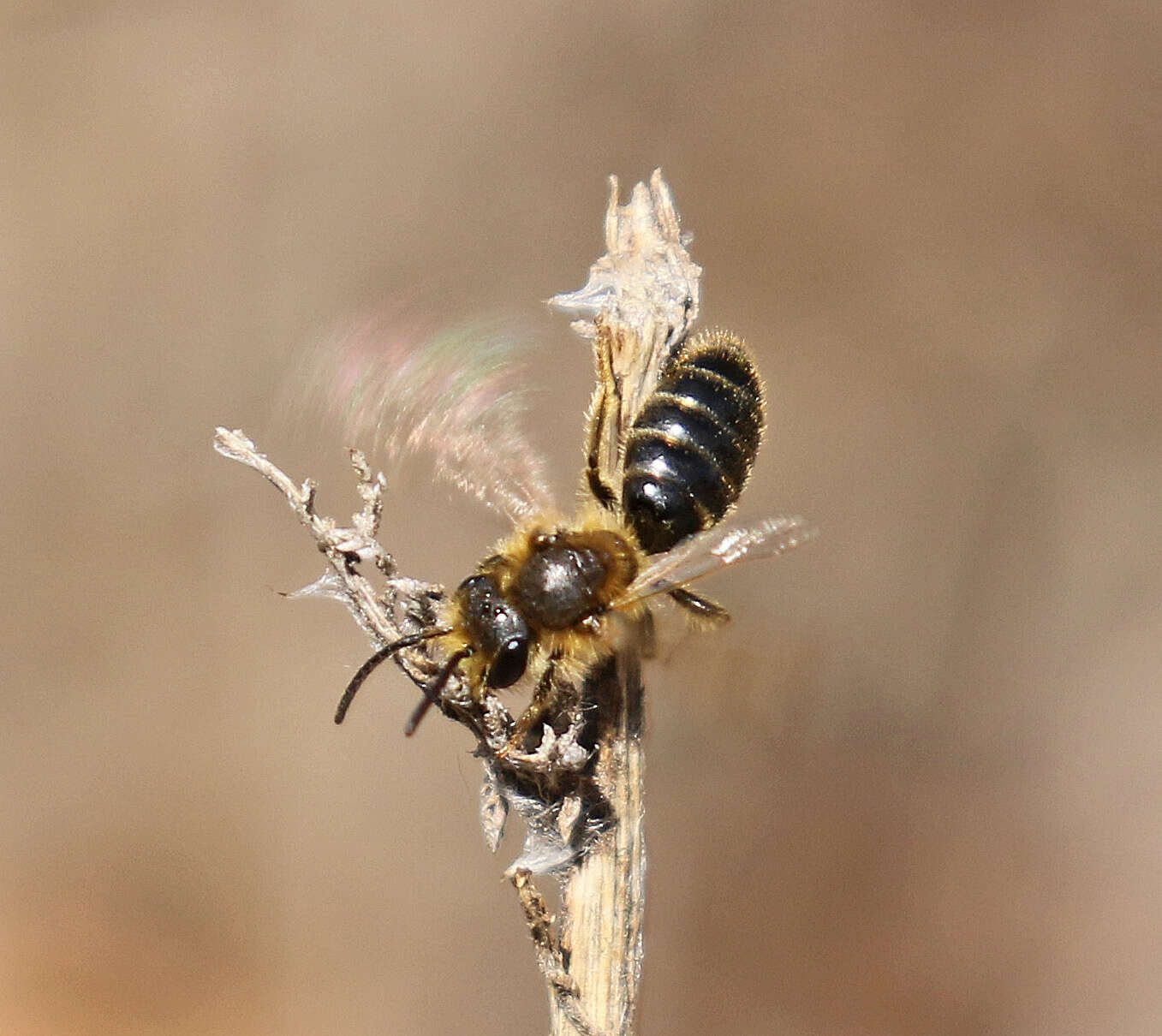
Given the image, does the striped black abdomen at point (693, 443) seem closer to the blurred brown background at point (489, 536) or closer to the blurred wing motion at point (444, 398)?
the blurred wing motion at point (444, 398)

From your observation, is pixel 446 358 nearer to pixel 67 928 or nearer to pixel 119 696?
pixel 119 696

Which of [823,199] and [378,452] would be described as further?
[823,199]

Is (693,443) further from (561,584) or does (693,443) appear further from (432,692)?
(432,692)


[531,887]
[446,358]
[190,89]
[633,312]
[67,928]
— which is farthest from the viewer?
[190,89]

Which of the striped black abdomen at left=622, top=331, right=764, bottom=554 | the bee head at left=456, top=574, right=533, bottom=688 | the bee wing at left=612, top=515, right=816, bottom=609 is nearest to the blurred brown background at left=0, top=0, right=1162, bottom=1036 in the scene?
the striped black abdomen at left=622, top=331, right=764, bottom=554

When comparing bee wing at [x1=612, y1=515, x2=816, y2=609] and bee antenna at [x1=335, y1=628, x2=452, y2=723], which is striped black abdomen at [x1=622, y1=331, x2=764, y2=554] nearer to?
bee wing at [x1=612, y1=515, x2=816, y2=609]

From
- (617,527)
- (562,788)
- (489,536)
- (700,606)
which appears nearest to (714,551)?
(700,606)

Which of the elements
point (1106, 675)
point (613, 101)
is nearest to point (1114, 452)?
point (1106, 675)
